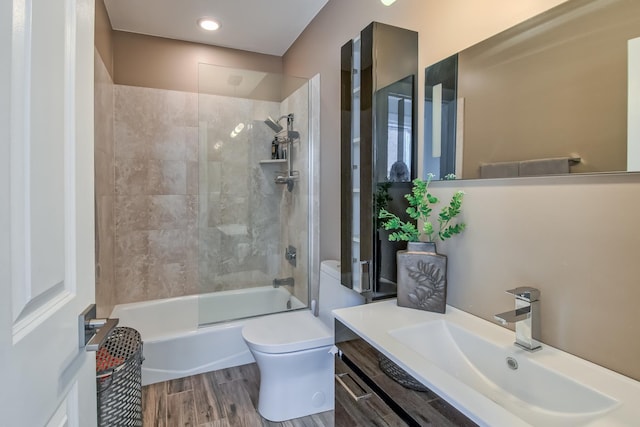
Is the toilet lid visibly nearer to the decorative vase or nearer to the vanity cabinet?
the vanity cabinet

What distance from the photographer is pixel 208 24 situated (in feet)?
8.87

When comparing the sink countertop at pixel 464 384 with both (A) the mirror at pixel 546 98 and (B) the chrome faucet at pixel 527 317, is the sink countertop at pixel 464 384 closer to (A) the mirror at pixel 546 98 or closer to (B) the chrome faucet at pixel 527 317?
(B) the chrome faucet at pixel 527 317

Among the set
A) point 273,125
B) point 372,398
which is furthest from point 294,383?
point 273,125

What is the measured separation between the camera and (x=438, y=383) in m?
0.86

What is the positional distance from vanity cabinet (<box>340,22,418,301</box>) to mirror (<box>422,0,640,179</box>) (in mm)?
147

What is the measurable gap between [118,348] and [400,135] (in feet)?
5.50

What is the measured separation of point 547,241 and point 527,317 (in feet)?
0.84

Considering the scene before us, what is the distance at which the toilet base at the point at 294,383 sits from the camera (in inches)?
74.2

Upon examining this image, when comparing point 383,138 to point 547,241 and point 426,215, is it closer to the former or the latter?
point 426,215

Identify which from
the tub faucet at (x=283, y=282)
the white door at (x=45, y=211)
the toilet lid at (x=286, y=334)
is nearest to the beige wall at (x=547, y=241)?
the toilet lid at (x=286, y=334)

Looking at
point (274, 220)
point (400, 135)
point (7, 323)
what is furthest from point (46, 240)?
point (274, 220)

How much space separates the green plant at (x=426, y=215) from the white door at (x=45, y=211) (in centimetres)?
111

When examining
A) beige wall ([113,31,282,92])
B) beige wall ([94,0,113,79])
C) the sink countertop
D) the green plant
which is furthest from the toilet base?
beige wall ([113,31,282,92])

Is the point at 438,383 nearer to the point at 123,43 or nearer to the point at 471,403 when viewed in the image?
the point at 471,403
